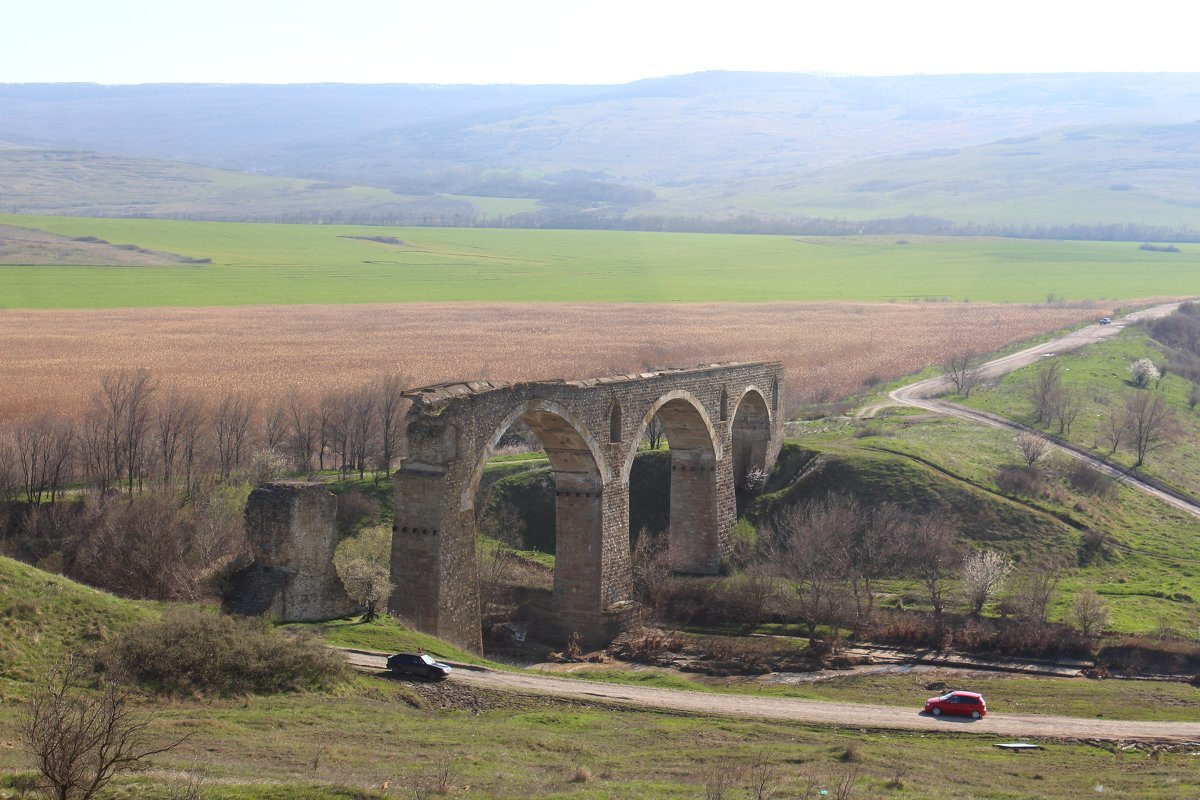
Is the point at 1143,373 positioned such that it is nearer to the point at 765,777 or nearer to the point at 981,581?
the point at 981,581

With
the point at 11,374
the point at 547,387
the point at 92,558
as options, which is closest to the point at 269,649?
the point at 547,387

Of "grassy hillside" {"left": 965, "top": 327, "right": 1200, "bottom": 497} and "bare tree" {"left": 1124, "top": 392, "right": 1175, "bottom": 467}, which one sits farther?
"grassy hillside" {"left": 965, "top": 327, "right": 1200, "bottom": 497}

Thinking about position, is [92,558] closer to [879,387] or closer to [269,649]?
[269,649]

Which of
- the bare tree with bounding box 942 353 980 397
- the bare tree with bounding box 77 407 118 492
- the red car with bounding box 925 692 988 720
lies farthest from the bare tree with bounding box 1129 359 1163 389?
the bare tree with bounding box 77 407 118 492

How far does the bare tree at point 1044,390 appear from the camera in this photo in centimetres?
6912

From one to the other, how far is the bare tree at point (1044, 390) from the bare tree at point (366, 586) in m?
46.0

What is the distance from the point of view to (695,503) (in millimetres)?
49656

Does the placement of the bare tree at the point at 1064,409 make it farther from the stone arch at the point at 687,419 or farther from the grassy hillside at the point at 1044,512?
the stone arch at the point at 687,419

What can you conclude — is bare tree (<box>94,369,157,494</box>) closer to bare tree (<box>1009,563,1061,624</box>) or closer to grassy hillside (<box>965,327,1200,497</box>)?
bare tree (<box>1009,563,1061,624</box>)

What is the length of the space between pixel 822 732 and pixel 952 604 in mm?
15096

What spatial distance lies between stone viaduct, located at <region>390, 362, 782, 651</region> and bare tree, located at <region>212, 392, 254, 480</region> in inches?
737

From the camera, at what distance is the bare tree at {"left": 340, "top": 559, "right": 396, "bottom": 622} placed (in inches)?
1288

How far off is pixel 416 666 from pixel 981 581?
67.3 ft

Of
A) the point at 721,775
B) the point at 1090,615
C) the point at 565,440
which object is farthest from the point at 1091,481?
the point at 721,775
